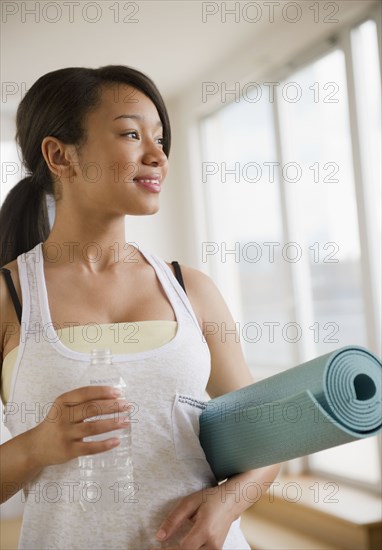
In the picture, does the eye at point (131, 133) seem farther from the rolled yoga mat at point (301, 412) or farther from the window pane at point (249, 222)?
the window pane at point (249, 222)

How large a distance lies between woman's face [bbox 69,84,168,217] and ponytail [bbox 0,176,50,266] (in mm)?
148

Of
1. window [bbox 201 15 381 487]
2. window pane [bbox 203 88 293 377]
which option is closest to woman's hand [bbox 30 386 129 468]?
window [bbox 201 15 381 487]

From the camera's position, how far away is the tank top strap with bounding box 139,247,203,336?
1.10 meters

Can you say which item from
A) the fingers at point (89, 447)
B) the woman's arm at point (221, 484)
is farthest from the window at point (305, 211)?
the fingers at point (89, 447)

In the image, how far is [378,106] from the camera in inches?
127

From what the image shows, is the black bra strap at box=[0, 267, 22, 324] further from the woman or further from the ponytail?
the ponytail

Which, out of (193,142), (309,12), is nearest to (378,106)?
(309,12)

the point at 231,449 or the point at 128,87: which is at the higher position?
the point at 128,87

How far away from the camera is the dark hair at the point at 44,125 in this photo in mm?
1138

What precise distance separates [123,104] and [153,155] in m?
0.10

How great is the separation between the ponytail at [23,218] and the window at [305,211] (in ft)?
7.45

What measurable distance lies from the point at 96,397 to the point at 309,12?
305 cm

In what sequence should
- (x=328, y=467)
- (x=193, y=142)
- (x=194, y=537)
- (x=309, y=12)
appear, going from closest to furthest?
(x=194, y=537) < (x=309, y=12) < (x=328, y=467) < (x=193, y=142)

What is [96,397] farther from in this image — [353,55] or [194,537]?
[353,55]
